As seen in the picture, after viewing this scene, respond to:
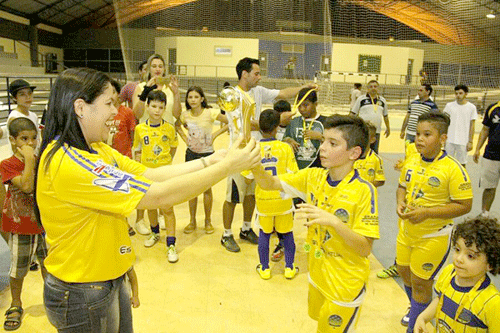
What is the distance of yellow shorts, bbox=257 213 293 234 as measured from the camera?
4012mm

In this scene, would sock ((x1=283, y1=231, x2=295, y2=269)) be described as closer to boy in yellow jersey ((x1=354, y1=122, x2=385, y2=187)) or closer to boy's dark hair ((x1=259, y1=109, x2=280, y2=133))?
boy in yellow jersey ((x1=354, y1=122, x2=385, y2=187))

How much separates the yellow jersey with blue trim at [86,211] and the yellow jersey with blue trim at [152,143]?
2.86 metres

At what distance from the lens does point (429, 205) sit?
9.29ft

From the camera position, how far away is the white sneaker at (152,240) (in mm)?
4656

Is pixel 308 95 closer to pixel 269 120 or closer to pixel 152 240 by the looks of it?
pixel 269 120

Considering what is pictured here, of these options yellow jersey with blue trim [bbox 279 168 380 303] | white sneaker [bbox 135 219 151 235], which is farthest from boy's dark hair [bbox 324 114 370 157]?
white sneaker [bbox 135 219 151 235]

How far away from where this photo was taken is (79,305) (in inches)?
65.2

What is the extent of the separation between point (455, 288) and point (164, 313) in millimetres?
2239

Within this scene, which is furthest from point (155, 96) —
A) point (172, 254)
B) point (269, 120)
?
point (172, 254)

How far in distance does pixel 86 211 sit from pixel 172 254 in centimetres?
285

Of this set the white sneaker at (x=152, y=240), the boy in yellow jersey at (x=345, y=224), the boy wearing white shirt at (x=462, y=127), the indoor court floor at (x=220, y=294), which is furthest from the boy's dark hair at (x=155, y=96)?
the boy wearing white shirt at (x=462, y=127)

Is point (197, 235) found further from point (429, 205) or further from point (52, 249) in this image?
point (52, 249)

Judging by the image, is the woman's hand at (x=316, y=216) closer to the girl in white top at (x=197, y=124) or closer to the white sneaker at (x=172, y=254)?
the white sneaker at (x=172, y=254)

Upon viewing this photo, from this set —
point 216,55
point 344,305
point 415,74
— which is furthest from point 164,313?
point 415,74
